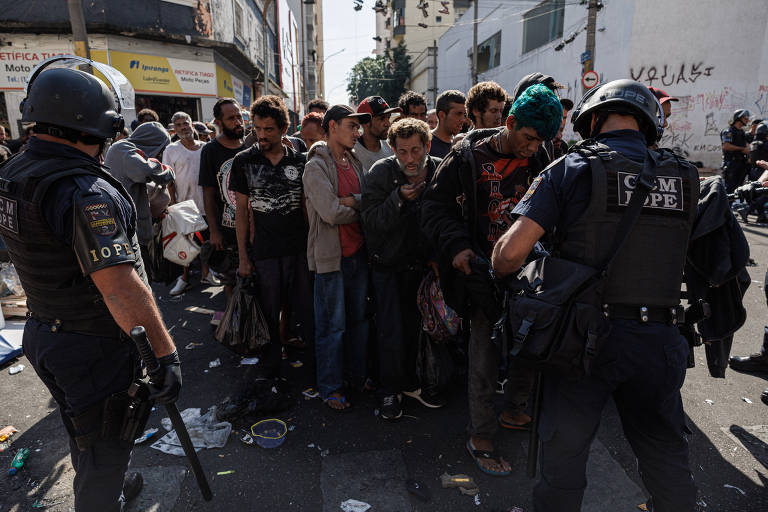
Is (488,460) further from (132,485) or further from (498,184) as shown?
(132,485)

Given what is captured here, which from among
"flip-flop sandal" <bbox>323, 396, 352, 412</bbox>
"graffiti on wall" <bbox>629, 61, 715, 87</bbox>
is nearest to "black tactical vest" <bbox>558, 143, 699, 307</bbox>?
"flip-flop sandal" <bbox>323, 396, 352, 412</bbox>

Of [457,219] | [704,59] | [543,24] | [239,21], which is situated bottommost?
[457,219]

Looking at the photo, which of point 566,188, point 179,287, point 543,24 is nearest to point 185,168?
point 179,287

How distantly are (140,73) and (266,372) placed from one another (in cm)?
1387

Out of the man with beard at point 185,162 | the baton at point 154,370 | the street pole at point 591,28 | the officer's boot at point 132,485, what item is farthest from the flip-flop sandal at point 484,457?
the street pole at point 591,28

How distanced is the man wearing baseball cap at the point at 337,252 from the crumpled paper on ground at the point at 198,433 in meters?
0.75

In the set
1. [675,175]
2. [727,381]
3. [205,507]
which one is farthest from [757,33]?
[205,507]

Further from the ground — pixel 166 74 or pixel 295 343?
pixel 166 74

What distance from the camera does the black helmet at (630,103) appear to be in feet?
5.86

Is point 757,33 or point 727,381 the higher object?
point 757,33

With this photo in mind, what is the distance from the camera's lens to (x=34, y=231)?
5.39ft

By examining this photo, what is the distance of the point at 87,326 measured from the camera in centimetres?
178

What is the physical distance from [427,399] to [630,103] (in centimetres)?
237

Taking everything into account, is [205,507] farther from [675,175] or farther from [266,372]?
[675,175]
